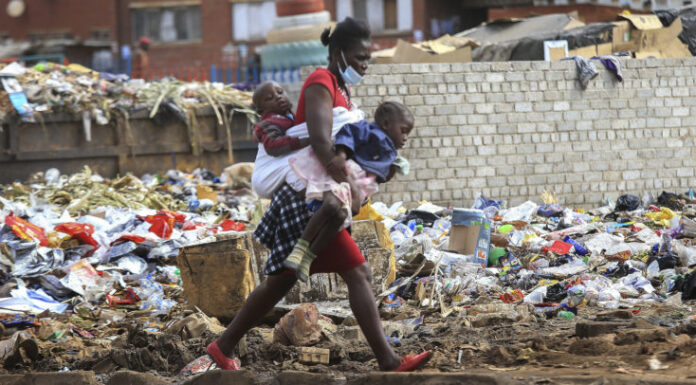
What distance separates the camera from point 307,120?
162 inches

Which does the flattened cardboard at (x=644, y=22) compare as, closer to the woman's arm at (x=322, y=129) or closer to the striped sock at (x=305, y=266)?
the woman's arm at (x=322, y=129)

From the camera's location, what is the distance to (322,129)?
161 inches

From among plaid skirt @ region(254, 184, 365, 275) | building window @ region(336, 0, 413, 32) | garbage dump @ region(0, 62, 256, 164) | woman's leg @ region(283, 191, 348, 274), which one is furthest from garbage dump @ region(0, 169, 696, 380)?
building window @ region(336, 0, 413, 32)

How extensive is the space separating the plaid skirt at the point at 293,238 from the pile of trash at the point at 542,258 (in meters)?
2.19

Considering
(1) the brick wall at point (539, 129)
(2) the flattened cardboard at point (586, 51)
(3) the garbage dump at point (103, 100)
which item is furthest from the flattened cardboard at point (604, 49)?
(3) the garbage dump at point (103, 100)

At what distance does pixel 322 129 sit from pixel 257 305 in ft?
2.92

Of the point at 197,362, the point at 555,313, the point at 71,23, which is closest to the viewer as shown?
the point at 197,362

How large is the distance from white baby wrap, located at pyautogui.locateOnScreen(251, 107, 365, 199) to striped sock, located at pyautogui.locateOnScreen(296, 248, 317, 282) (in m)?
0.33

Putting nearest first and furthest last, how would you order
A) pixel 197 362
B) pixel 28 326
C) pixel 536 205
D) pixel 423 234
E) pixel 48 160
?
pixel 197 362 < pixel 28 326 < pixel 423 234 < pixel 536 205 < pixel 48 160

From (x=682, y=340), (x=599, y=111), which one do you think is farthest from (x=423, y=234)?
(x=682, y=340)

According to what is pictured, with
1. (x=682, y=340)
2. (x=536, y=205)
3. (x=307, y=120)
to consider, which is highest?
(x=307, y=120)

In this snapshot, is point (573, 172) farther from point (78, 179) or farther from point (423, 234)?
point (78, 179)

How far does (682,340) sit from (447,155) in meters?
7.44

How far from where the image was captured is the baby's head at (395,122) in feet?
13.8
